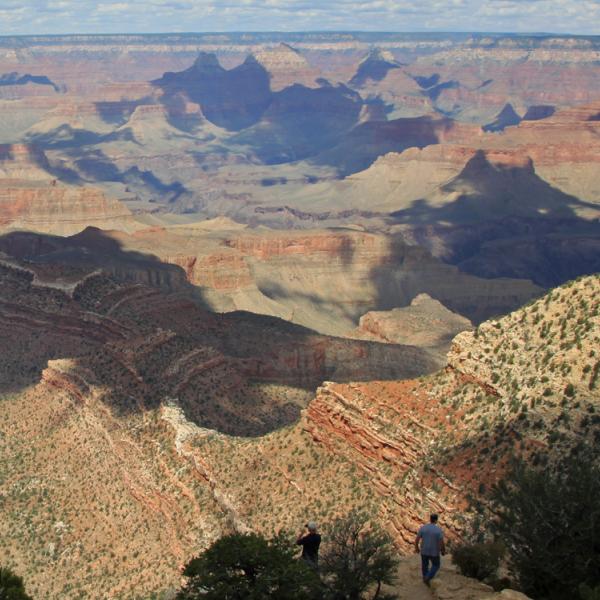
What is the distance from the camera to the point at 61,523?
4691cm

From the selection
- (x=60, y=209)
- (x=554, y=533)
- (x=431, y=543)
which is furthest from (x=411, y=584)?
(x=60, y=209)

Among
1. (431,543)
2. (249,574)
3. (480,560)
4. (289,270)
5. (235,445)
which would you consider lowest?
(289,270)

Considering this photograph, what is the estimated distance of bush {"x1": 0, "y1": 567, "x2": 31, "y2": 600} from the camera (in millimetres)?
24828

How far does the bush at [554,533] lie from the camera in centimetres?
2433

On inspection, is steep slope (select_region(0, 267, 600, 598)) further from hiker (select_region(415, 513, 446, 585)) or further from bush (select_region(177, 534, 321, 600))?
bush (select_region(177, 534, 321, 600))

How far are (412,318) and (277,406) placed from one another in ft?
152

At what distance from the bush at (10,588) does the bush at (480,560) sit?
10214 millimetres

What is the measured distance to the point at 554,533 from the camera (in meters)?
24.8

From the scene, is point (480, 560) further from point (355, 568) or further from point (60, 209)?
point (60, 209)

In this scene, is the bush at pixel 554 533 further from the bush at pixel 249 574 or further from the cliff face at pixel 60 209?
the cliff face at pixel 60 209

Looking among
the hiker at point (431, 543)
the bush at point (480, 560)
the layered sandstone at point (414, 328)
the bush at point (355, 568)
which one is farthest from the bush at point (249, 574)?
the layered sandstone at point (414, 328)

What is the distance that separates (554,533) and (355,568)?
4.59m

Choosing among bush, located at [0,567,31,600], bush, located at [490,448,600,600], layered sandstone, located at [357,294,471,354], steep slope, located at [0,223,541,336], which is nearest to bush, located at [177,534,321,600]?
bush, located at [0,567,31,600]

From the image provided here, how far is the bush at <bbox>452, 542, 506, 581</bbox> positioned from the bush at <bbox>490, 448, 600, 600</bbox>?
407 mm
